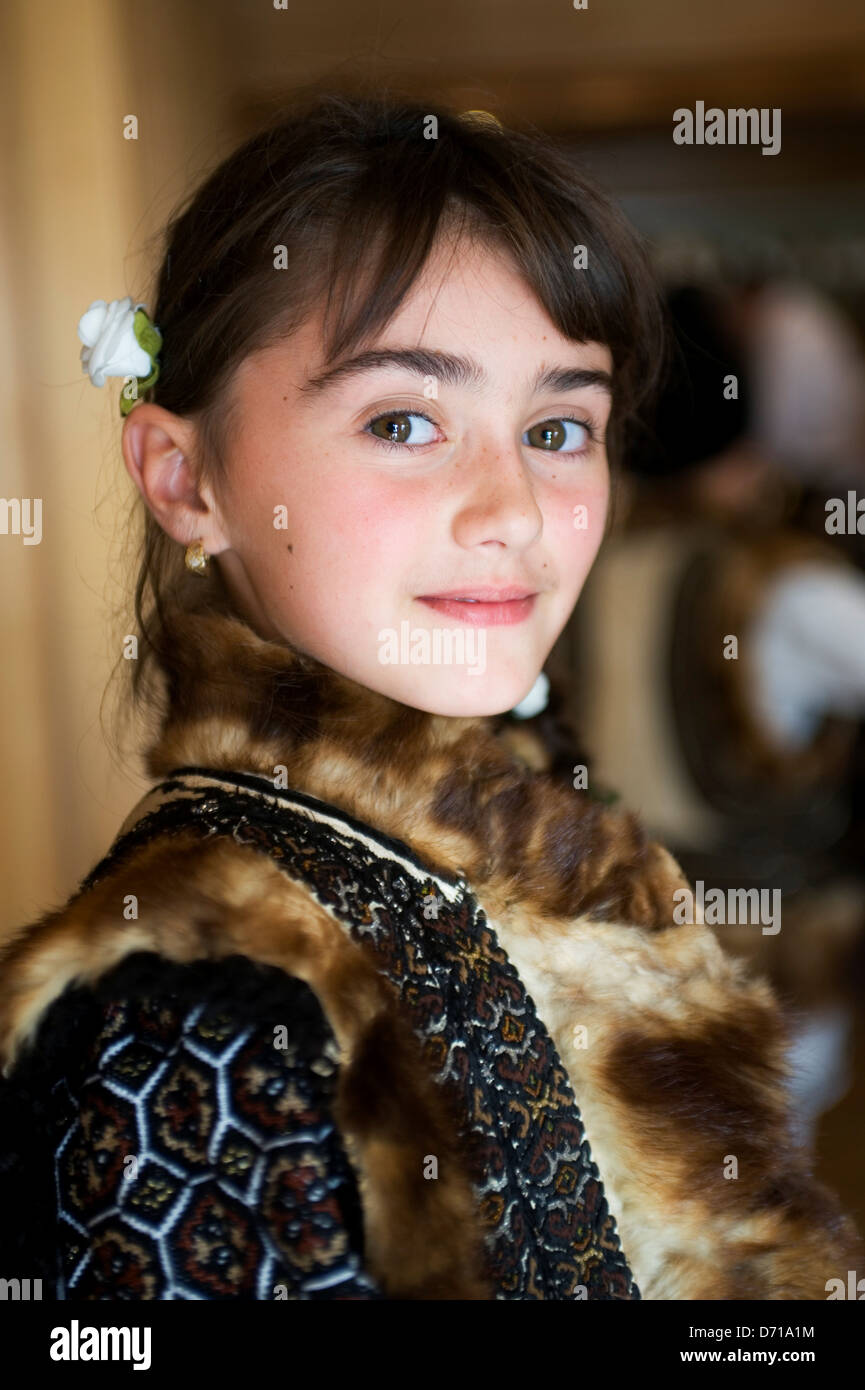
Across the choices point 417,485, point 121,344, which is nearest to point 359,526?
point 417,485

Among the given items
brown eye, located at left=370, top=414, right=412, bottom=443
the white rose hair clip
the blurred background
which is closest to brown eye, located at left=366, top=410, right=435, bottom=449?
brown eye, located at left=370, top=414, right=412, bottom=443

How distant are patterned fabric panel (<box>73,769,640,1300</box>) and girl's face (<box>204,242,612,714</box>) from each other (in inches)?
5.3

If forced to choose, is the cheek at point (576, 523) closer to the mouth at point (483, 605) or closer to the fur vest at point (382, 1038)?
the mouth at point (483, 605)

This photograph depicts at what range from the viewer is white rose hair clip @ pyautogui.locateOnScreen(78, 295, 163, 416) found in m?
0.98

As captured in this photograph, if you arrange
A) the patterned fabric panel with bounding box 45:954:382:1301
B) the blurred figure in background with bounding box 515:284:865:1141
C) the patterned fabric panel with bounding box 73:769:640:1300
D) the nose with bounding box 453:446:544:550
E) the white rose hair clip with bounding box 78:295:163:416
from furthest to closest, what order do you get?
the blurred figure in background with bounding box 515:284:865:1141, the white rose hair clip with bounding box 78:295:163:416, the nose with bounding box 453:446:544:550, the patterned fabric panel with bounding box 73:769:640:1300, the patterned fabric panel with bounding box 45:954:382:1301

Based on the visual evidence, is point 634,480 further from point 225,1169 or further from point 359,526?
point 225,1169

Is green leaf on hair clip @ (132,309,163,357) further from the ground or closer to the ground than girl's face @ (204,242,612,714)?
further from the ground

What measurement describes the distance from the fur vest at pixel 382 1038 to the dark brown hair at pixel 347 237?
187mm

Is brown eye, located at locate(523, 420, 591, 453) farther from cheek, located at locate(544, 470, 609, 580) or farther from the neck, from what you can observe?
the neck

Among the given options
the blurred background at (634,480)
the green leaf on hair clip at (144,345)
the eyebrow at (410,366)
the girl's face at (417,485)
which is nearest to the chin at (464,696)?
the girl's face at (417,485)

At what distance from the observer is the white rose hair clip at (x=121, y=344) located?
3.21 feet

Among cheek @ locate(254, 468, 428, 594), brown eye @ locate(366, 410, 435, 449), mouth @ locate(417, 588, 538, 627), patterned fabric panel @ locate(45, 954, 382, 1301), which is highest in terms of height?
brown eye @ locate(366, 410, 435, 449)

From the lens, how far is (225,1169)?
Answer: 2.10 feet

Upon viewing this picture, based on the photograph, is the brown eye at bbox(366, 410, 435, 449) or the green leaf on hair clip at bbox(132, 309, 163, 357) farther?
the green leaf on hair clip at bbox(132, 309, 163, 357)
